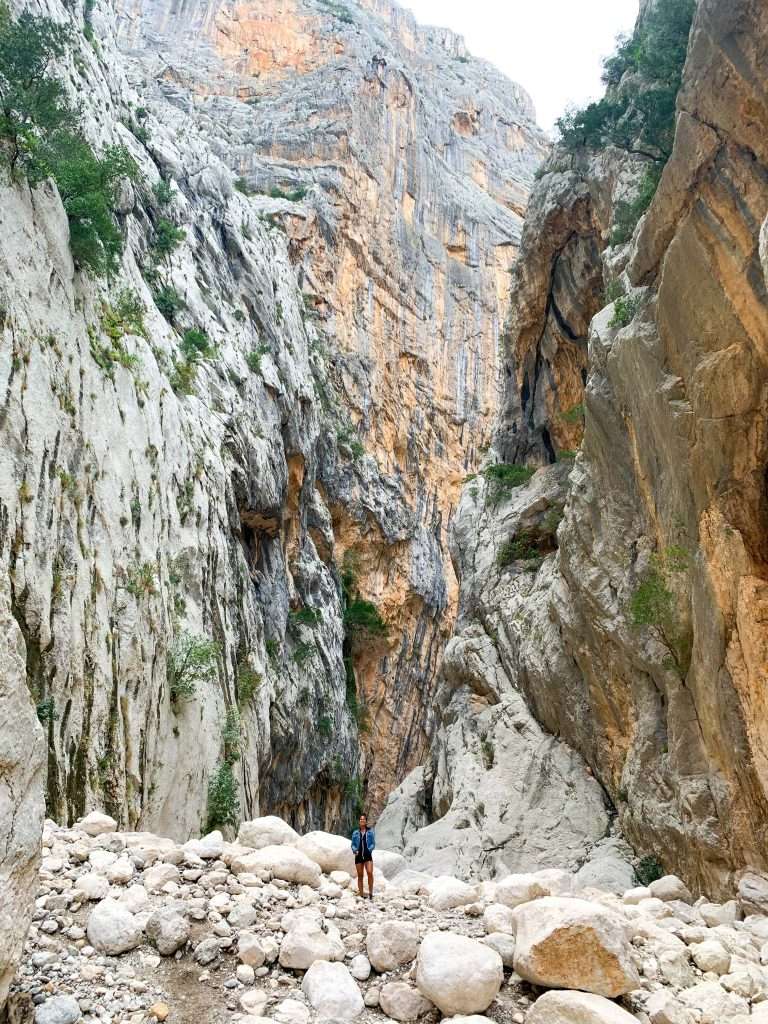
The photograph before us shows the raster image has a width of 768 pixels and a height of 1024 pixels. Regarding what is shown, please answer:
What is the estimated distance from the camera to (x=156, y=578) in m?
15.3

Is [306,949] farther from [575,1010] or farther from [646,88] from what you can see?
[646,88]

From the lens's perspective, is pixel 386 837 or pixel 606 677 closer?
pixel 606 677

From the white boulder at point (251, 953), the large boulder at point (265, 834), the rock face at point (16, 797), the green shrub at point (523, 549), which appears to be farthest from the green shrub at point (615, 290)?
the rock face at point (16, 797)

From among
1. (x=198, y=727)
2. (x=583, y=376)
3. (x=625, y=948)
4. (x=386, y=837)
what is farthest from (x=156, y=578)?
(x=583, y=376)

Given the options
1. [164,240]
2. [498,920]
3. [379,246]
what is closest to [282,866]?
[498,920]

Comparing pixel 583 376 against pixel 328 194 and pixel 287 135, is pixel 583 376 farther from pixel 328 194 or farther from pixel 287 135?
pixel 287 135

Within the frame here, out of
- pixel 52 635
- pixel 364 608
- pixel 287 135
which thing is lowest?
pixel 52 635

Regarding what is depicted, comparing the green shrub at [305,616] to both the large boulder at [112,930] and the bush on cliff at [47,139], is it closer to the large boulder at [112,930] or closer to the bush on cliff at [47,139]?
the bush on cliff at [47,139]

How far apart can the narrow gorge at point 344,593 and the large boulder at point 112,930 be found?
30 mm

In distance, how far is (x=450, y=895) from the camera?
21.7 ft

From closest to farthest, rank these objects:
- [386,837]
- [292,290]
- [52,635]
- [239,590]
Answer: [52,635], [239,590], [386,837], [292,290]

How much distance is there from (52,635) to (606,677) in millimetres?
12232

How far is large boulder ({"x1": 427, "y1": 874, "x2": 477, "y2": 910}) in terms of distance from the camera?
6566mm

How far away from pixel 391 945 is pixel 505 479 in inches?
918
